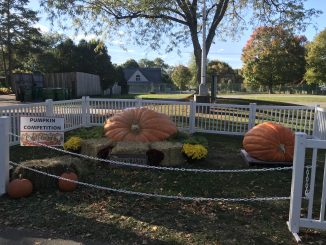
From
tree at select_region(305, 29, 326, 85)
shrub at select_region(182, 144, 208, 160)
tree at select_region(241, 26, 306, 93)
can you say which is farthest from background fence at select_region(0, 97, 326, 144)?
tree at select_region(305, 29, 326, 85)

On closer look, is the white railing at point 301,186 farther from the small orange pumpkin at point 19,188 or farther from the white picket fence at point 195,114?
the white picket fence at point 195,114

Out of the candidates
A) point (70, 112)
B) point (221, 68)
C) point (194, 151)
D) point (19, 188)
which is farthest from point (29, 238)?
point (221, 68)

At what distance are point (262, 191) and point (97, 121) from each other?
8076 mm

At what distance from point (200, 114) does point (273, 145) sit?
4921mm

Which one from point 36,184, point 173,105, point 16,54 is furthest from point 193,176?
point 16,54

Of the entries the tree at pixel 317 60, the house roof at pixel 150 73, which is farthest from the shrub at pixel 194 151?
the house roof at pixel 150 73

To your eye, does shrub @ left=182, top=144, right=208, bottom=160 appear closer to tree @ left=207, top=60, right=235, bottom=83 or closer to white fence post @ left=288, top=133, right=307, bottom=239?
white fence post @ left=288, top=133, right=307, bottom=239

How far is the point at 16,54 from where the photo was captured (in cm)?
4831

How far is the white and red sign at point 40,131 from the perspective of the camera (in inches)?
256

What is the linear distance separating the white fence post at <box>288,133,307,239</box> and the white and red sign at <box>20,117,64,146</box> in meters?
3.85

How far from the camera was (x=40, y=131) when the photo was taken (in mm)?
6586

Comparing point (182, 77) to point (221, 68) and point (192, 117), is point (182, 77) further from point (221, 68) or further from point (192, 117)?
point (192, 117)

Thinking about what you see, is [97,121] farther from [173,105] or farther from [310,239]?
[310,239]

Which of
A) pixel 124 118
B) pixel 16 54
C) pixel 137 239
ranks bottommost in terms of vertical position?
pixel 137 239
